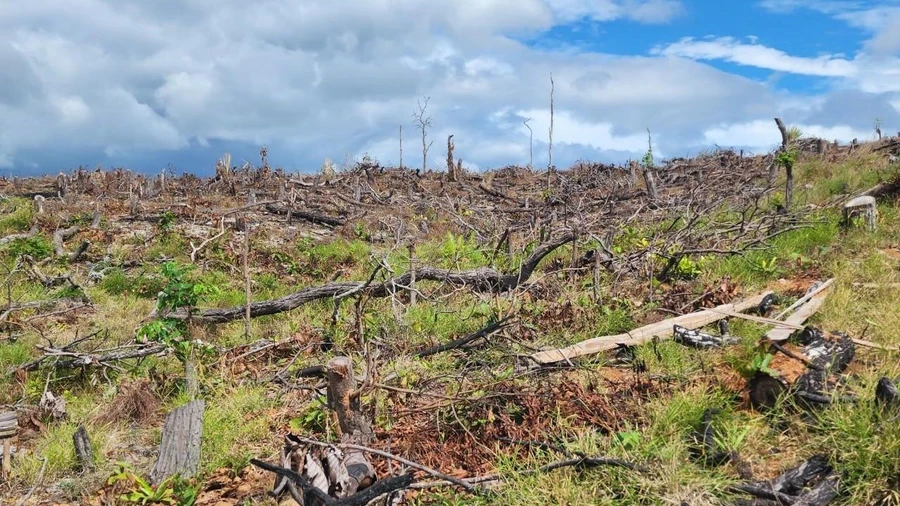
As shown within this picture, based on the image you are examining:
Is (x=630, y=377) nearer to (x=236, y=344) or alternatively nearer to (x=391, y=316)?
(x=391, y=316)

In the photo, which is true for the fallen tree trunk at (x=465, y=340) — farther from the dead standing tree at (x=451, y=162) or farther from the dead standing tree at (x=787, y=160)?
the dead standing tree at (x=451, y=162)

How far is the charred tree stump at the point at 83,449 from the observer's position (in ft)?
14.1

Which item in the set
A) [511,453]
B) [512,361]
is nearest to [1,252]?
[512,361]

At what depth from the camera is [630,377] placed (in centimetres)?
446

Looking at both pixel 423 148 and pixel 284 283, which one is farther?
pixel 423 148

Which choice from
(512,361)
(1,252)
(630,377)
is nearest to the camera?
(630,377)

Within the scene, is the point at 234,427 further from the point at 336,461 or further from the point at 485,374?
the point at 485,374

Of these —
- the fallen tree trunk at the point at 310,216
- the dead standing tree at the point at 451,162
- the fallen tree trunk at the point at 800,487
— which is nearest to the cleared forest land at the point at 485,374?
the fallen tree trunk at the point at 800,487

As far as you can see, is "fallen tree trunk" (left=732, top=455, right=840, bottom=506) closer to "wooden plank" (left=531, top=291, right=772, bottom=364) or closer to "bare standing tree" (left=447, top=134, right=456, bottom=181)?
"wooden plank" (left=531, top=291, right=772, bottom=364)

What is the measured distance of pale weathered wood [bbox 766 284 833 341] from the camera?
437cm

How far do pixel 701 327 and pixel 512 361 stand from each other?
1.72 meters

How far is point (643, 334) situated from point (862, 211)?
454 centimetres

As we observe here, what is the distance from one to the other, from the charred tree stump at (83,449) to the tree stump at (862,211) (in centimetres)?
A: 820

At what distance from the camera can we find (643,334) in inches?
199
